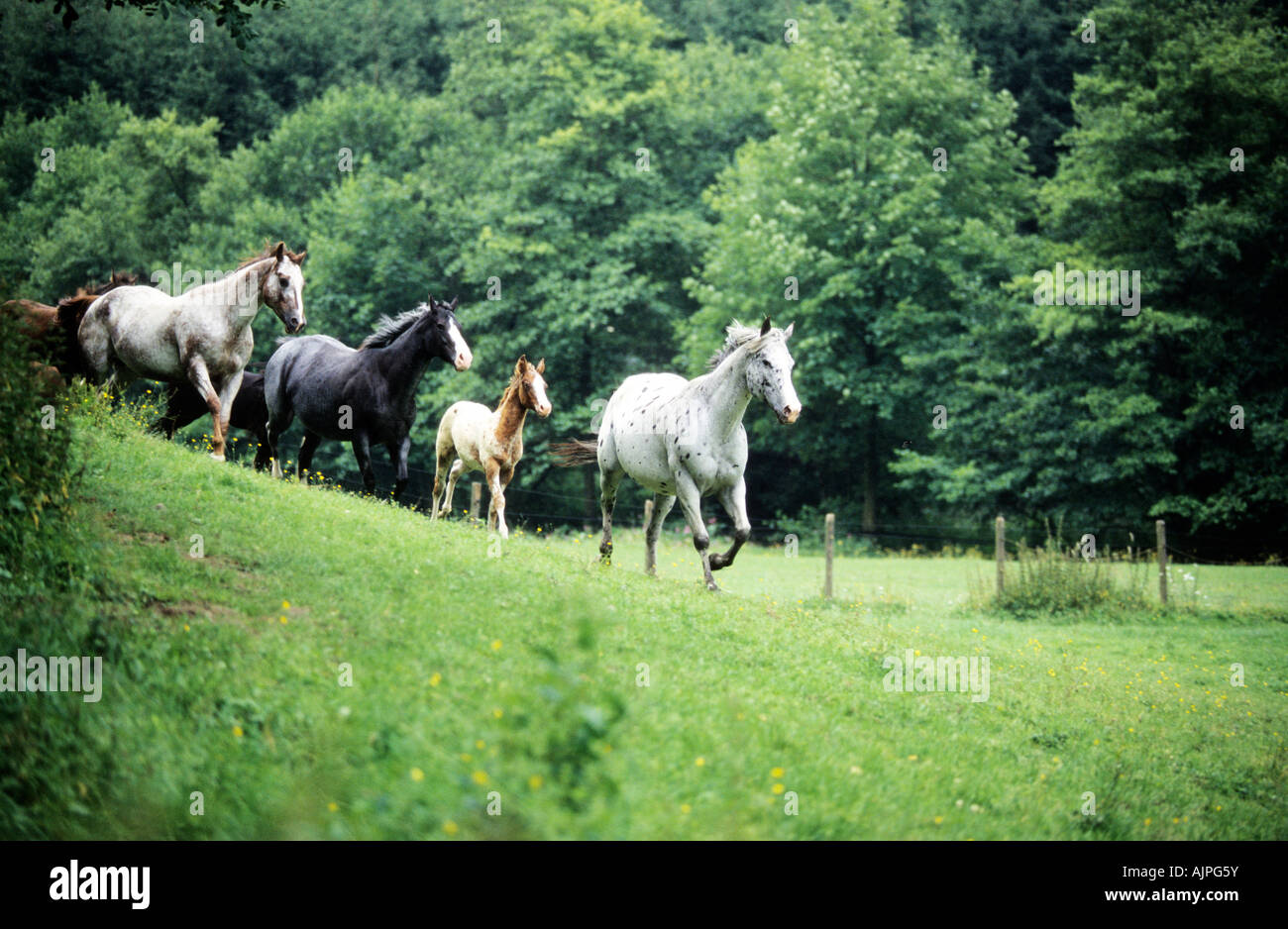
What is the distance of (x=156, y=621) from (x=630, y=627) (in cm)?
404

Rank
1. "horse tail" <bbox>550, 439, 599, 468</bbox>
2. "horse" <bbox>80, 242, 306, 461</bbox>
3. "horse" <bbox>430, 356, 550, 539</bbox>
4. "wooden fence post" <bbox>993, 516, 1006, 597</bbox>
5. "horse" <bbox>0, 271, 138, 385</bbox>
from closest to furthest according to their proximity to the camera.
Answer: "horse" <bbox>80, 242, 306, 461</bbox> → "horse" <bbox>430, 356, 550, 539</bbox> → "horse" <bbox>0, 271, 138, 385</bbox> → "horse tail" <bbox>550, 439, 599, 468</bbox> → "wooden fence post" <bbox>993, 516, 1006, 597</bbox>

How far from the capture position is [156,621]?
8117 millimetres

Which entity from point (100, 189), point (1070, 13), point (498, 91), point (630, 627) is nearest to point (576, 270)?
point (498, 91)

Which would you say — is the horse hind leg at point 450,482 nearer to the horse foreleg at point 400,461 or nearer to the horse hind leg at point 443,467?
the horse hind leg at point 443,467

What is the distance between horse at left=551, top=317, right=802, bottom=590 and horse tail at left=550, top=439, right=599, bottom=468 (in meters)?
1.47

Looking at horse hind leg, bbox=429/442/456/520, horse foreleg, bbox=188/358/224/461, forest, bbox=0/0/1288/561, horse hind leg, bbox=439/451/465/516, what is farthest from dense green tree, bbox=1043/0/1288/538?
horse foreleg, bbox=188/358/224/461

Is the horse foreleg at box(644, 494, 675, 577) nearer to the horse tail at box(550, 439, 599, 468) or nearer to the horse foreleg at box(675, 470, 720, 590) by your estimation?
the horse foreleg at box(675, 470, 720, 590)

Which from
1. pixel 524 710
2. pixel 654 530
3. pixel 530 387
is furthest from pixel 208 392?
pixel 524 710

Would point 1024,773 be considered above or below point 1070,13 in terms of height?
below

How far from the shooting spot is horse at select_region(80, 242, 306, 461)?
14.0 metres

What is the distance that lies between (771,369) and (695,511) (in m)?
1.93

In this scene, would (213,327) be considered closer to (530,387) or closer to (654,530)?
(530,387)
